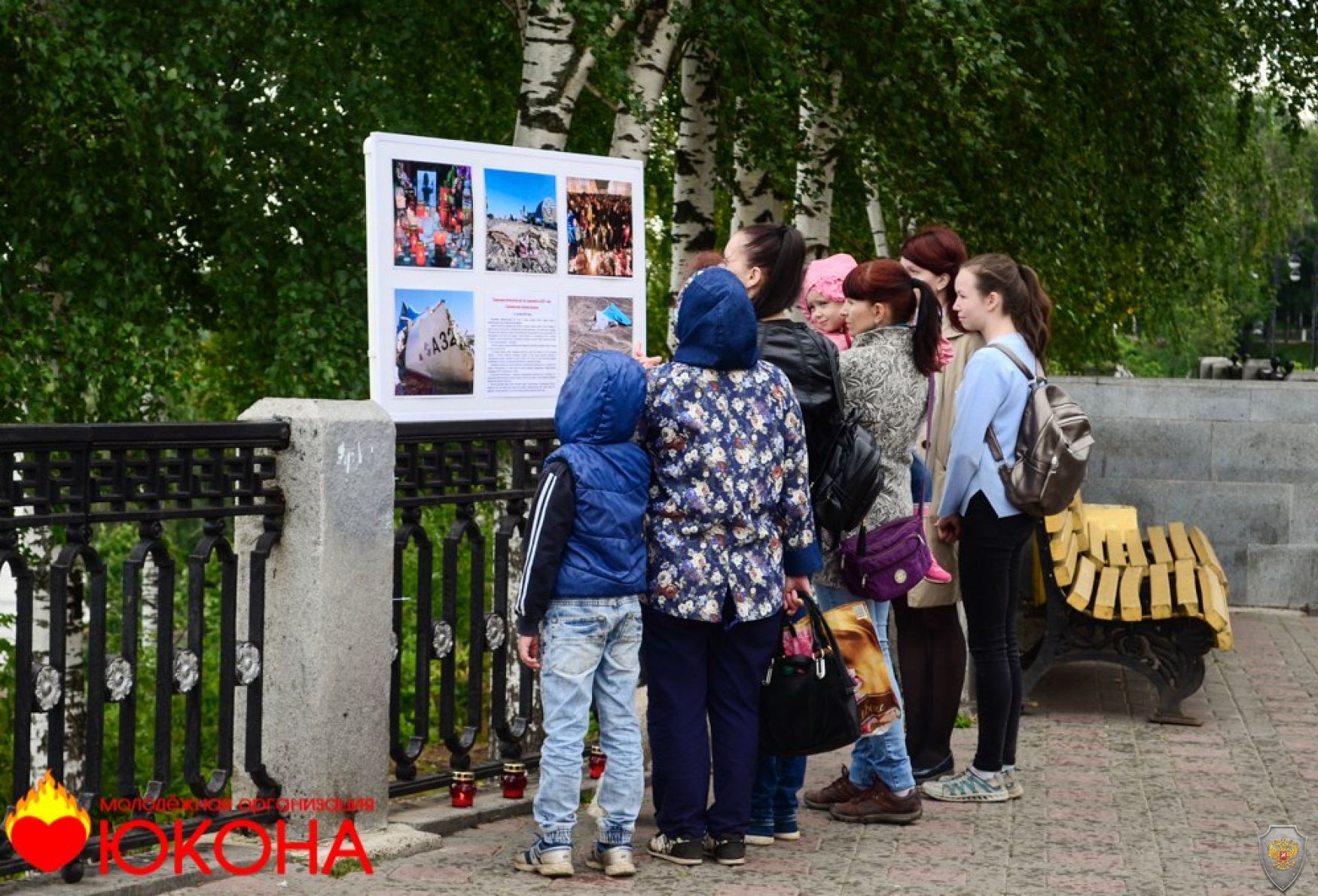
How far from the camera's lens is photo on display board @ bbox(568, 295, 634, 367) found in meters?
6.45

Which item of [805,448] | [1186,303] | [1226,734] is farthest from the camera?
[1186,303]

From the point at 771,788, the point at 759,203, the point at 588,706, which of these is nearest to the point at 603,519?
the point at 588,706

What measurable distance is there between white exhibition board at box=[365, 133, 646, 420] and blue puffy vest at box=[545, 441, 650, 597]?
0.98 meters

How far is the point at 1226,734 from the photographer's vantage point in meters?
7.86

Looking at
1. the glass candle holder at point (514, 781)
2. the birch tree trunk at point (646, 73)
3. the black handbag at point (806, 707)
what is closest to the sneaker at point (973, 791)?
the black handbag at point (806, 707)

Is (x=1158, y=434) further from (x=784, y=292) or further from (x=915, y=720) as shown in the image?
(x=784, y=292)

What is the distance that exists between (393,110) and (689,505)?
8603mm

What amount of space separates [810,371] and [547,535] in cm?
110

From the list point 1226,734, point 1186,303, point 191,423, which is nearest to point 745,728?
point 191,423

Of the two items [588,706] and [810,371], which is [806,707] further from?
[810,371]

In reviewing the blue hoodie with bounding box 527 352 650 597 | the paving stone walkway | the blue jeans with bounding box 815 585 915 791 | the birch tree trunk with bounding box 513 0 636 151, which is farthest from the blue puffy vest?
the birch tree trunk with bounding box 513 0 636 151

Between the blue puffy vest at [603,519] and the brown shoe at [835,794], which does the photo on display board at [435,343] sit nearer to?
the blue puffy vest at [603,519]

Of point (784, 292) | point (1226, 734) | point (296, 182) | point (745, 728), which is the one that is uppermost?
point (296, 182)

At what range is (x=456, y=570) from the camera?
6148 mm
